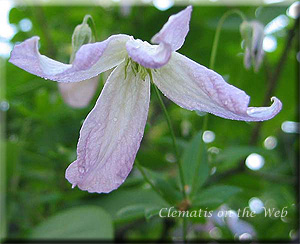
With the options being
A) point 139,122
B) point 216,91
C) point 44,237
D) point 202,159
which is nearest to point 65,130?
point 44,237

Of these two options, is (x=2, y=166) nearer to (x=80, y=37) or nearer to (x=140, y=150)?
(x=140, y=150)

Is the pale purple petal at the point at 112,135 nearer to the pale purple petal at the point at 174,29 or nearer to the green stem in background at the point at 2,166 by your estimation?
the pale purple petal at the point at 174,29

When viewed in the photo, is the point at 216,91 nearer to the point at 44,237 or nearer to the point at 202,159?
the point at 202,159

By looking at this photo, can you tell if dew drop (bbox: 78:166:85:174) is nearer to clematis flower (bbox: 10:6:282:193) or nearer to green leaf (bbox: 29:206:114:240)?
clematis flower (bbox: 10:6:282:193)

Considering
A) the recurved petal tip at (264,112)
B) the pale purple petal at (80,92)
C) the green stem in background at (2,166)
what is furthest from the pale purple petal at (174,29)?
the green stem in background at (2,166)

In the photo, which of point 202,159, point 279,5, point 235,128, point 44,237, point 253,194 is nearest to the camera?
point 202,159

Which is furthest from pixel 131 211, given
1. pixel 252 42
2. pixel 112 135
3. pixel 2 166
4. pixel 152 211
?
pixel 2 166
